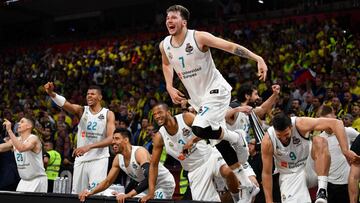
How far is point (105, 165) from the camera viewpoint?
8.30 m

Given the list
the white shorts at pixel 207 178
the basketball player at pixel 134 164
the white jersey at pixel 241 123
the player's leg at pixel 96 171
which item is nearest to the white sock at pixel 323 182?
the white shorts at pixel 207 178

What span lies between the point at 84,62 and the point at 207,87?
47.0 feet

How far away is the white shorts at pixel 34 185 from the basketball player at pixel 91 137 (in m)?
0.62

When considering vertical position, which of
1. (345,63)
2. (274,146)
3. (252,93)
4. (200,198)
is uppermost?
(345,63)

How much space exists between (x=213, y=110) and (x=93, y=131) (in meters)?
2.89

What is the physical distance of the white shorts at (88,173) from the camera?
8117 millimetres

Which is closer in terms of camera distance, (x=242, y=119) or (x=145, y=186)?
(x=145, y=186)

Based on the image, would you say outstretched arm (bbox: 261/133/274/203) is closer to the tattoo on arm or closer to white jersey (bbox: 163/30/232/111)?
white jersey (bbox: 163/30/232/111)

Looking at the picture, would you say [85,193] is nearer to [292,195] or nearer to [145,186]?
[145,186]

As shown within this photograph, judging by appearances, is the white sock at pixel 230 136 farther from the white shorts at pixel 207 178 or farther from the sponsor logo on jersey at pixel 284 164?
the white shorts at pixel 207 178

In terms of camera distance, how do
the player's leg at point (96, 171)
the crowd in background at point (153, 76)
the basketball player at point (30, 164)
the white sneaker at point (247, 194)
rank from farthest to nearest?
the crowd in background at point (153, 76)
the basketball player at point (30, 164)
the player's leg at point (96, 171)
the white sneaker at point (247, 194)

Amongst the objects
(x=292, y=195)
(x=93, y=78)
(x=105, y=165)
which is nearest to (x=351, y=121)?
(x=292, y=195)

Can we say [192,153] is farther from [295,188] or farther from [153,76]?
[153,76]

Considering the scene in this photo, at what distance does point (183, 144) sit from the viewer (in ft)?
23.1
